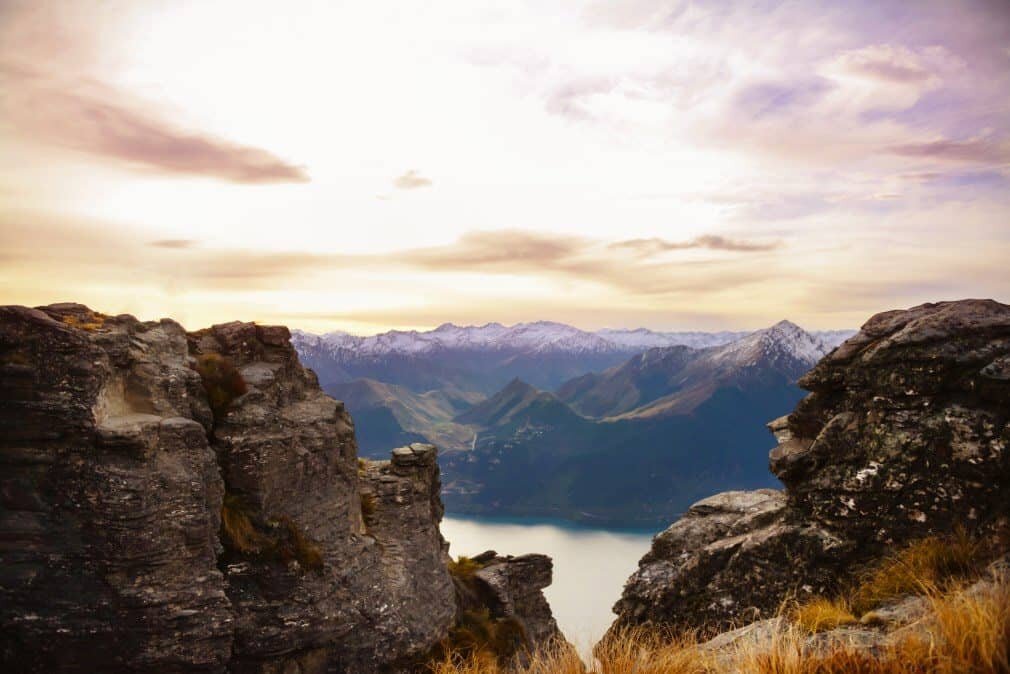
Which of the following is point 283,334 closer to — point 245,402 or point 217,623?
point 245,402

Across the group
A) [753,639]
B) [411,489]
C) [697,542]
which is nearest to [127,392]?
[411,489]

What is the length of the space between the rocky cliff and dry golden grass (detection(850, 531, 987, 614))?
2299cm

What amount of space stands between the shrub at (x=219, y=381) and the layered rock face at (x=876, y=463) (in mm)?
22149

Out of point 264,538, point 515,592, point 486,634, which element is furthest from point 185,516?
point 515,592

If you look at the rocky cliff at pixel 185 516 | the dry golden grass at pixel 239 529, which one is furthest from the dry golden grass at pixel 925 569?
the dry golden grass at pixel 239 529

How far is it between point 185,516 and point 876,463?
23250 millimetres

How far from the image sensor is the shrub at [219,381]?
29109 millimetres

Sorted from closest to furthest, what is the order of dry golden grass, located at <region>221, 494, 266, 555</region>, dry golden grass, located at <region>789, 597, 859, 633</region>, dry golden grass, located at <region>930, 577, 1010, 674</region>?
dry golden grass, located at <region>930, 577, 1010, 674</region> → dry golden grass, located at <region>789, 597, 859, 633</region> → dry golden grass, located at <region>221, 494, 266, 555</region>

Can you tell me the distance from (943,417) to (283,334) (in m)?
30.9

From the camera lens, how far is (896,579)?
9523 mm

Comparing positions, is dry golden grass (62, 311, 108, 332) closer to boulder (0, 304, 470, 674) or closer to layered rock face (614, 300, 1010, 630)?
boulder (0, 304, 470, 674)

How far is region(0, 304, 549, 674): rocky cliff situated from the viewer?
21609mm

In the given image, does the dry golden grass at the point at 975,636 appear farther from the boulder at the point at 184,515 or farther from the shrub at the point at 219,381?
the shrub at the point at 219,381

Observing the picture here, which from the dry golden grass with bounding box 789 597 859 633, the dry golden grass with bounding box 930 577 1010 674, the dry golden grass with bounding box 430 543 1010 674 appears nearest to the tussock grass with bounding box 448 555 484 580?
the dry golden grass with bounding box 789 597 859 633
